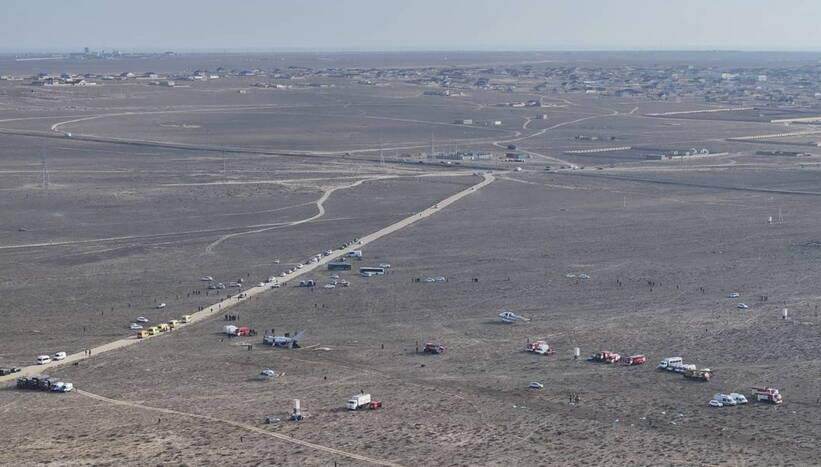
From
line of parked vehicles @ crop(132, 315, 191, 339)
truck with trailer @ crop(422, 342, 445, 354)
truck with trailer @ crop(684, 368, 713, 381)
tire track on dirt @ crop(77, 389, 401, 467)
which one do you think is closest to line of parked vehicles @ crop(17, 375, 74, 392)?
tire track on dirt @ crop(77, 389, 401, 467)

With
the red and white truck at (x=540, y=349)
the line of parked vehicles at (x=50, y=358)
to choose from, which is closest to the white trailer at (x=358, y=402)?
the red and white truck at (x=540, y=349)

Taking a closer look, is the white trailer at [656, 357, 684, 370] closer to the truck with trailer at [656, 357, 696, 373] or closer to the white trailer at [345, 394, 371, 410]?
the truck with trailer at [656, 357, 696, 373]

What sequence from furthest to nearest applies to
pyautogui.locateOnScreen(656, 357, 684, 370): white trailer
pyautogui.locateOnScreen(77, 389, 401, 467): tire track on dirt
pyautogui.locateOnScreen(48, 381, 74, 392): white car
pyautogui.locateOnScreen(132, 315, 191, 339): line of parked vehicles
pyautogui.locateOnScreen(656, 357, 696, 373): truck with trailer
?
pyautogui.locateOnScreen(132, 315, 191, 339): line of parked vehicles → pyautogui.locateOnScreen(656, 357, 684, 370): white trailer → pyautogui.locateOnScreen(656, 357, 696, 373): truck with trailer → pyautogui.locateOnScreen(48, 381, 74, 392): white car → pyautogui.locateOnScreen(77, 389, 401, 467): tire track on dirt

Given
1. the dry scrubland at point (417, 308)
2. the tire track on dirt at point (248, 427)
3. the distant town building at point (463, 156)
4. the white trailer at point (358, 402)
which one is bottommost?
the distant town building at point (463, 156)

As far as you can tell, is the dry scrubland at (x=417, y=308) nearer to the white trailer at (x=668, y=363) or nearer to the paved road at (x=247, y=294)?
the white trailer at (x=668, y=363)

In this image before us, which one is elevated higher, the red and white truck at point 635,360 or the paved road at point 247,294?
the red and white truck at point 635,360

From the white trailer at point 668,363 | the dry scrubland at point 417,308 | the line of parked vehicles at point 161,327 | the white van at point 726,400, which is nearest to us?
the dry scrubland at point 417,308

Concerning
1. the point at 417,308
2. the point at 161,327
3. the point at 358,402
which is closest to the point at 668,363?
the point at 358,402
